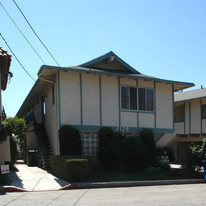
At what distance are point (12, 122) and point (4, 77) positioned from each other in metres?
4.85

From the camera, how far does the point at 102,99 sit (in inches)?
661

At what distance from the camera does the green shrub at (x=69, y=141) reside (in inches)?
588

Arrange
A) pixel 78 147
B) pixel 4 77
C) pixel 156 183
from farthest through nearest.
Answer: pixel 4 77
pixel 78 147
pixel 156 183

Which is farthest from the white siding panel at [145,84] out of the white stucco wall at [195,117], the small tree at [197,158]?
the white stucco wall at [195,117]

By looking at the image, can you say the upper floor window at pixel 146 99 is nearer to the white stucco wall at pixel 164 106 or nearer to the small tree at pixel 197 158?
the white stucco wall at pixel 164 106

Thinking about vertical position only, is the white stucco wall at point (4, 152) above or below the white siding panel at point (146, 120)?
below

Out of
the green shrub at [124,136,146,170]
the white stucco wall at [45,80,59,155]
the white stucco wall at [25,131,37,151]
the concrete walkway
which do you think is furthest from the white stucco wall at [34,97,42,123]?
the green shrub at [124,136,146,170]

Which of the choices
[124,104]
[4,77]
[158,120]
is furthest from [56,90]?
[158,120]

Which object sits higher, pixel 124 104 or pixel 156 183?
pixel 124 104

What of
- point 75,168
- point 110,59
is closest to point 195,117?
point 110,59

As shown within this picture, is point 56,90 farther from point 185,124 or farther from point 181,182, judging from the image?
point 185,124

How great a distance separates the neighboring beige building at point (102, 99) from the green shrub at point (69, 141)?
562mm

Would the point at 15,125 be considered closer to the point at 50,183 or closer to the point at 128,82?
the point at 128,82

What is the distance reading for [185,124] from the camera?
26672 mm
